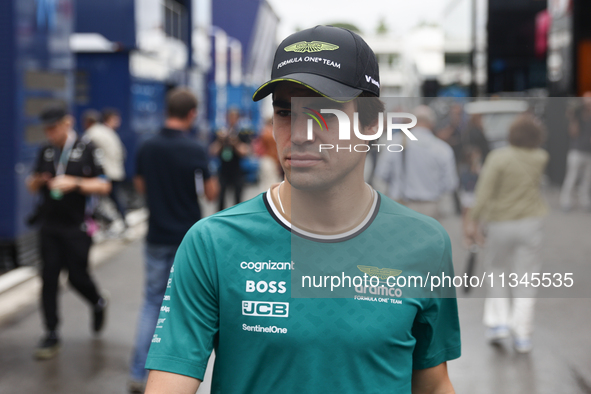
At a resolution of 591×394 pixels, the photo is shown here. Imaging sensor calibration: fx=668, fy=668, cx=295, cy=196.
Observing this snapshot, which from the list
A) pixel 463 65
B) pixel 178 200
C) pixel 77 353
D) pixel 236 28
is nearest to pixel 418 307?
pixel 178 200

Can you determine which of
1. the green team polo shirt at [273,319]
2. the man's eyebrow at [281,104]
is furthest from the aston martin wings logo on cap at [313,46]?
the green team polo shirt at [273,319]

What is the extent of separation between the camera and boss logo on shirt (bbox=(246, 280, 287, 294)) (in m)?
1.53

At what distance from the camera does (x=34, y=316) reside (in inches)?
259

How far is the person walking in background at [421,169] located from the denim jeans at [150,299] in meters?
3.13

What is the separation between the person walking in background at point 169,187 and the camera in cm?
→ 479

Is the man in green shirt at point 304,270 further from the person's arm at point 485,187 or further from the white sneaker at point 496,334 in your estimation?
the white sneaker at point 496,334

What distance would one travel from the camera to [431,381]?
68.1 inches

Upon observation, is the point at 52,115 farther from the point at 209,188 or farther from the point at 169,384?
the point at 169,384

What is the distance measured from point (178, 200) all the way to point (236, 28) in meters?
18.4

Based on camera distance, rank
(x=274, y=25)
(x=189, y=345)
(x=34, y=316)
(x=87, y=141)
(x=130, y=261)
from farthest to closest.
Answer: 1. (x=274, y=25)
2. (x=130, y=261)
3. (x=34, y=316)
4. (x=87, y=141)
5. (x=189, y=345)

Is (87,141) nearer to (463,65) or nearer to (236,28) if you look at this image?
(236,28)

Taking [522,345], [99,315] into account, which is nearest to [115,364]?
[99,315]

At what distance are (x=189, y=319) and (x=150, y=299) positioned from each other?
3350 millimetres

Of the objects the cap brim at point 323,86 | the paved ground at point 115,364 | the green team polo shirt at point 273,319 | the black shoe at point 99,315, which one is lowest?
the paved ground at point 115,364
